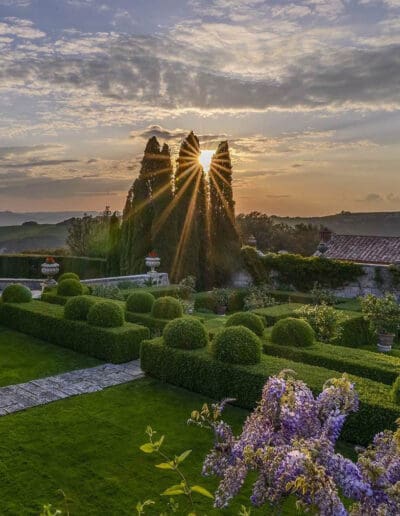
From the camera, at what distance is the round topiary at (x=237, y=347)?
816 centimetres

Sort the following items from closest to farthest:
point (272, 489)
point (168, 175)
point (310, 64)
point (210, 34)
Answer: point (272, 489), point (210, 34), point (310, 64), point (168, 175)

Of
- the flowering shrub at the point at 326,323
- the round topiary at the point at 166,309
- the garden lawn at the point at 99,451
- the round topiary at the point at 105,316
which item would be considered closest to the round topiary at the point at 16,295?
the round topiary at the point at 105,316

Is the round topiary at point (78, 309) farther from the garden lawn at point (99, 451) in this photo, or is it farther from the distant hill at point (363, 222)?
the distant hill at point (363, 222)

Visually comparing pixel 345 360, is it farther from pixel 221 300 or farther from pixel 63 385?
pixel 221 300

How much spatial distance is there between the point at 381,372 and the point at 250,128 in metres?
9.18

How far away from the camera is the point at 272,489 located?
84.3 inches

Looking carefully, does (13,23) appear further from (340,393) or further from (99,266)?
(99,266)

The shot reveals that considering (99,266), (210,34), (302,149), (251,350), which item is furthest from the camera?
(99,266)

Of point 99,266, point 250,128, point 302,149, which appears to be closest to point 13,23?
point 250,128

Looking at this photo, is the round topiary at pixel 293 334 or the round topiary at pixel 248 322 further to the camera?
the round topiary at pixel 248 322

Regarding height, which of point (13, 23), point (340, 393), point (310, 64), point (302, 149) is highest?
point (13, 23)

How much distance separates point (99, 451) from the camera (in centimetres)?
630

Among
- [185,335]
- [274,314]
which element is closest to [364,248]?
[274,314]

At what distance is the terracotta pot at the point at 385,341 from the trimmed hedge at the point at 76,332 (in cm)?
726
